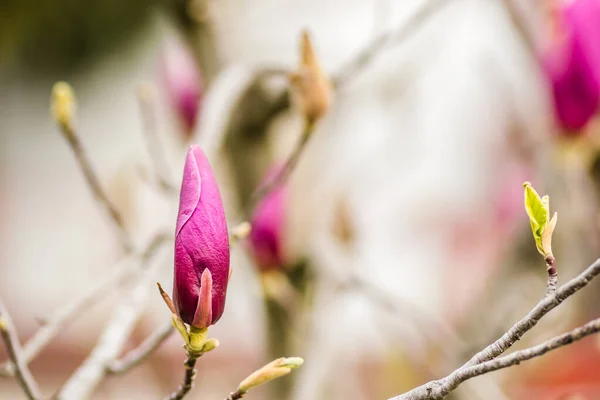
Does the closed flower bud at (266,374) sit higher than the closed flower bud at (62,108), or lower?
lower

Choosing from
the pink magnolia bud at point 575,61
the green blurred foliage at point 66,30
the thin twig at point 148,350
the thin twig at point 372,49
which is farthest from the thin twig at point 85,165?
the green blurred foliage at point 66,30

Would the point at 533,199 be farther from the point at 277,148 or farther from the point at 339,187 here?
the point at 339,187

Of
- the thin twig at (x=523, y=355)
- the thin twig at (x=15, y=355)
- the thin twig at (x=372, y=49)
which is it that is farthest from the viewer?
the thin twig at (x=372, y=49)

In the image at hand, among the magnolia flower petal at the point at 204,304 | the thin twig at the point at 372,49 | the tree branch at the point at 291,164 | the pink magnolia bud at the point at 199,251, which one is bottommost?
the magnolia flower petal at the point at 204,304

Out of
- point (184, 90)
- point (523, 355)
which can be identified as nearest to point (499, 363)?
point (523, 355)

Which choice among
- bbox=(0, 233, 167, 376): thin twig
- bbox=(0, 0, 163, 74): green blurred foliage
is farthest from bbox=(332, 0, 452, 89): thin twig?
bbox=(0, 0, 163, 74): green blurred foliage

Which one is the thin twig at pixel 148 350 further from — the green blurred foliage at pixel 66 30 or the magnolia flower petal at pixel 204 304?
the green blurred foliage at pixel 66 30

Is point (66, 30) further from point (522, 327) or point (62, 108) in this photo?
point (522, 327)
